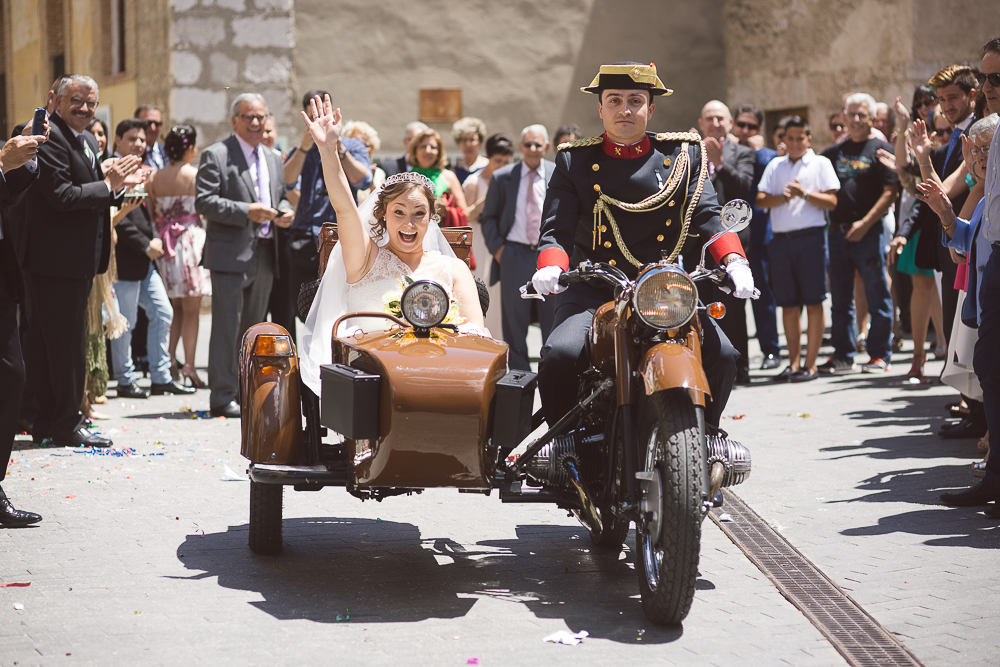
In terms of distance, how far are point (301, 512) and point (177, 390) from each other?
491 cm

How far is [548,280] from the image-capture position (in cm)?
475

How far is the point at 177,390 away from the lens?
35.5 feet

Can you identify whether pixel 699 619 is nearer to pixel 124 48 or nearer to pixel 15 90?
pixel 124 48

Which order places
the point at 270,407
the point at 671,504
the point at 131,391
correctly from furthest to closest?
1. the point at 131,391
2. the point at 270,407
3. the point at 671,504

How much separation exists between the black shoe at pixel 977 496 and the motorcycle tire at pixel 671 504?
2416mm

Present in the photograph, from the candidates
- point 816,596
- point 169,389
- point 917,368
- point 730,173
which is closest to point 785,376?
point 917,368

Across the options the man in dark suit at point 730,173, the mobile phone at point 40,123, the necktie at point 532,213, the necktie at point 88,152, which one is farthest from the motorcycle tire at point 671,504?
the necktie at point 532,213

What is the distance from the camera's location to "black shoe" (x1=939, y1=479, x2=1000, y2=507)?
614 centimetres

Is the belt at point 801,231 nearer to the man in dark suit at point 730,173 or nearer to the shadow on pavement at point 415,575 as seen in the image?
the man in dark suit at point 730,173

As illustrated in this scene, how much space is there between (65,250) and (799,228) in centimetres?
624

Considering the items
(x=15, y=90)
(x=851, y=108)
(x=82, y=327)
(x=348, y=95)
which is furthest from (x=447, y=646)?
(x=15, y=90)

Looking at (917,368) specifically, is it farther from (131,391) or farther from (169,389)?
(131,391)

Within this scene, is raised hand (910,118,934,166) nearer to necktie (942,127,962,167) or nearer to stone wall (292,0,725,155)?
necktie (942,127,962,167)

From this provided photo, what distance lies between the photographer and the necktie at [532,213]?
10.9m
